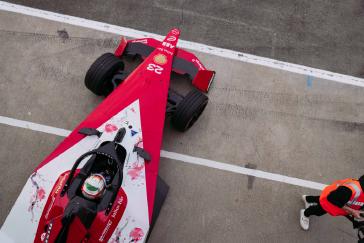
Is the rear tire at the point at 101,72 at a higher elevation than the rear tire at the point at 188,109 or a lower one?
higher

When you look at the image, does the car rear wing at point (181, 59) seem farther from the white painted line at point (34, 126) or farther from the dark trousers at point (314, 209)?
the dark trousers at point (314, 209)

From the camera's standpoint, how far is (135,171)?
15.0ft

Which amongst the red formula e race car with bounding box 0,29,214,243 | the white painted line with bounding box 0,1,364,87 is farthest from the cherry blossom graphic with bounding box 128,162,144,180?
the white painted line with bounding box 0,1,364,87

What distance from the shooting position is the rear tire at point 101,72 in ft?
17.6

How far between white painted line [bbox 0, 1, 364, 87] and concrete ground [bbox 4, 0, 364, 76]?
94 mm

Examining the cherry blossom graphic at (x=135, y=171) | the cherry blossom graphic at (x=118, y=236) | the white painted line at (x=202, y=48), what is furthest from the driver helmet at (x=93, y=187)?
the white painted line at (x=202, y=48)

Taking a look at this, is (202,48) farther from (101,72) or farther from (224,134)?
(101,72)

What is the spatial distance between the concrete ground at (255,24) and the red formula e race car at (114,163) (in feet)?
3.13

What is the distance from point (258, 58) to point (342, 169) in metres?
2.27

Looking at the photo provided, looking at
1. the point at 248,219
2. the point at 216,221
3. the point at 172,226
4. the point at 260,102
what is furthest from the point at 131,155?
the point at 260,102

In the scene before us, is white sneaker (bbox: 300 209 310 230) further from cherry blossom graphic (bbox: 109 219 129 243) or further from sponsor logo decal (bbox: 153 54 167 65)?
sponsor logo decal (bbox: 153 54 167 65)

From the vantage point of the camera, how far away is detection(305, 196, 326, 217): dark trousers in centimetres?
487

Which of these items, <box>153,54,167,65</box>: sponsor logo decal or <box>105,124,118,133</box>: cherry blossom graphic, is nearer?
<box>105,124,118,133</box>: cherry blossom graphic

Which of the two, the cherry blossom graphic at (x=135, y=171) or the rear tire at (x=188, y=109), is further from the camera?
the rear tire at (x=188, y=109)
